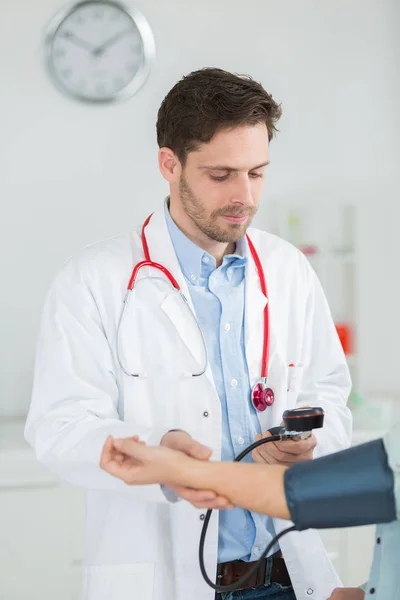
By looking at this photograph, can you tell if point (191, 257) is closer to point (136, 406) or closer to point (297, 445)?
point (136, 406)

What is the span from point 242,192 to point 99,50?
1899mm

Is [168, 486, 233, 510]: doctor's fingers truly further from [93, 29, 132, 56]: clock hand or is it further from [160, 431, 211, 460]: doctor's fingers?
[93, 29, 132, 56]: clock hand

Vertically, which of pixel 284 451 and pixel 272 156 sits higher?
pixel 272 156

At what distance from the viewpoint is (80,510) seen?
2.82 m

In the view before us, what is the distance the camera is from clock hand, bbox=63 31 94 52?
3.31 metres

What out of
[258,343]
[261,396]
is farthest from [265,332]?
[261,396]

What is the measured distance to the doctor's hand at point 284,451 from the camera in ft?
4.96

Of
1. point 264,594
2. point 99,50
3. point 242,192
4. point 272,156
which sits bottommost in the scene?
point 264,594

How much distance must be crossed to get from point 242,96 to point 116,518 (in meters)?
0.86

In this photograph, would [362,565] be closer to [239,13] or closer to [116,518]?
[116,518]

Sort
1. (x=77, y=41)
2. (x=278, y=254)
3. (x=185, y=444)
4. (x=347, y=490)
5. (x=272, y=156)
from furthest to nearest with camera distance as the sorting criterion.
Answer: (x=272, y=156) < (x=77, y=41) < (x=278, y=254) < (x=185, y=444) < (x=347, y=490)

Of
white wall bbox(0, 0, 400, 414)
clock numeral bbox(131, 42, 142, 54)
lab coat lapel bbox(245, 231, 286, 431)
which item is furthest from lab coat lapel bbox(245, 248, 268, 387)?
clock numeral bbox(131, 42, 142, 54)

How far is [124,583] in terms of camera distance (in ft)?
5.13

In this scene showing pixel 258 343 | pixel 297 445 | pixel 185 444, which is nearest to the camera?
pixel 185 444
